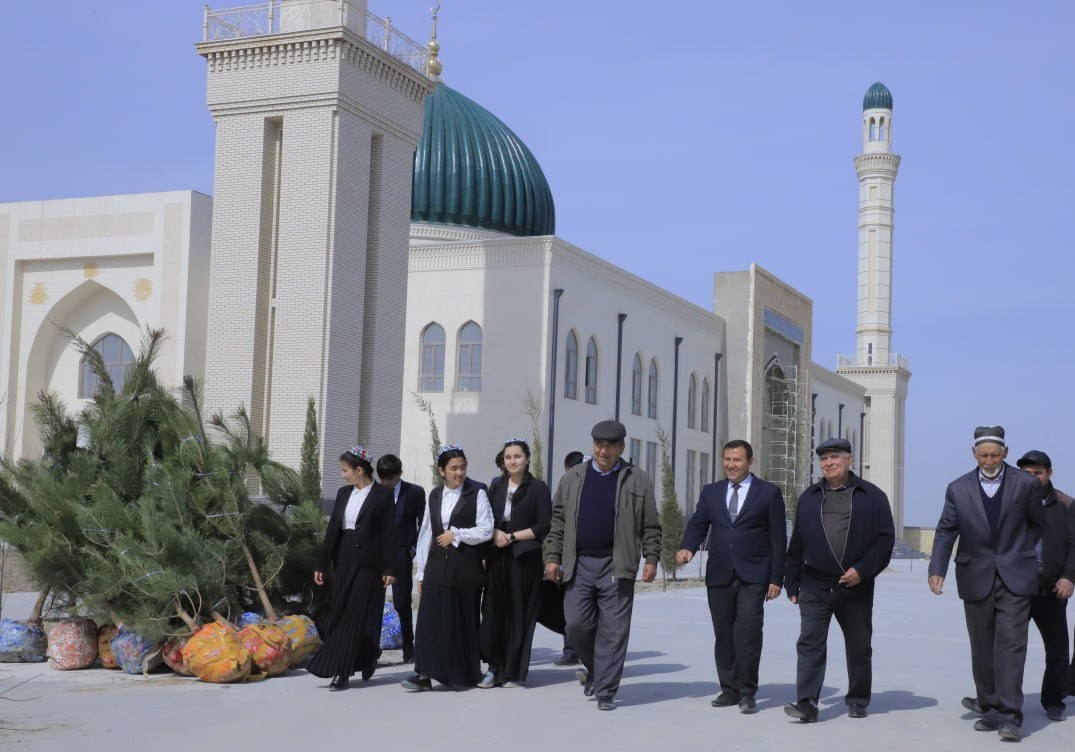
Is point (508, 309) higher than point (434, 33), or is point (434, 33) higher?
point (434, 33)

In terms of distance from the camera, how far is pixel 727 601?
750 centimetres

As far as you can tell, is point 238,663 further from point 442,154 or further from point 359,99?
point 442,154

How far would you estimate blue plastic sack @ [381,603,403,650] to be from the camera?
A: 31.6 ft

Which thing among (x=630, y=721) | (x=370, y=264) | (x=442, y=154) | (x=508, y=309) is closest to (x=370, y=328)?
(x=370, y=264)

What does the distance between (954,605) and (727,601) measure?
1151cm

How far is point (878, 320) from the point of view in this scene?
178 feet

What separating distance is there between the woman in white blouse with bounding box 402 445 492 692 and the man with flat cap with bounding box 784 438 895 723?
1.95m

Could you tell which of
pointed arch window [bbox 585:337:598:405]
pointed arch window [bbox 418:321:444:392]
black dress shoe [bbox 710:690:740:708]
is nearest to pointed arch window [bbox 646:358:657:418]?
pointed arch window [bbox 585:337:598:405]

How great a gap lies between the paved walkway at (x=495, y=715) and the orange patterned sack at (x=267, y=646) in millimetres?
113

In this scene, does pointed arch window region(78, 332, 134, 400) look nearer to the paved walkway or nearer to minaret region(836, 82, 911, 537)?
the paved walkway

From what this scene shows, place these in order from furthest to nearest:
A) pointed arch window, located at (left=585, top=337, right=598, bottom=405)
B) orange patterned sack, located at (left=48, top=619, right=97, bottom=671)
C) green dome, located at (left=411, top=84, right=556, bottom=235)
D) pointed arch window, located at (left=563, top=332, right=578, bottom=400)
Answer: green dome, located at (left=411, top=84, right=556, bottom=235) < pointed arch window, located at (left=585, top=337, right=598, bottom=405) < pointed arch window, located at (left=563, top=332, right=578, bottom=400) < orange patterned sack, located at (left=48, top=619, right=97, bottom=671)

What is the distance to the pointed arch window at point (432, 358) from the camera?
29.0 metres

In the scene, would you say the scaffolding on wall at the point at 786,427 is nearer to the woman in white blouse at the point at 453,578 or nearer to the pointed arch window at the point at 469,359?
the pointed arch window at the point at 469,359

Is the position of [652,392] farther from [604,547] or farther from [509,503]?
[604,547]
